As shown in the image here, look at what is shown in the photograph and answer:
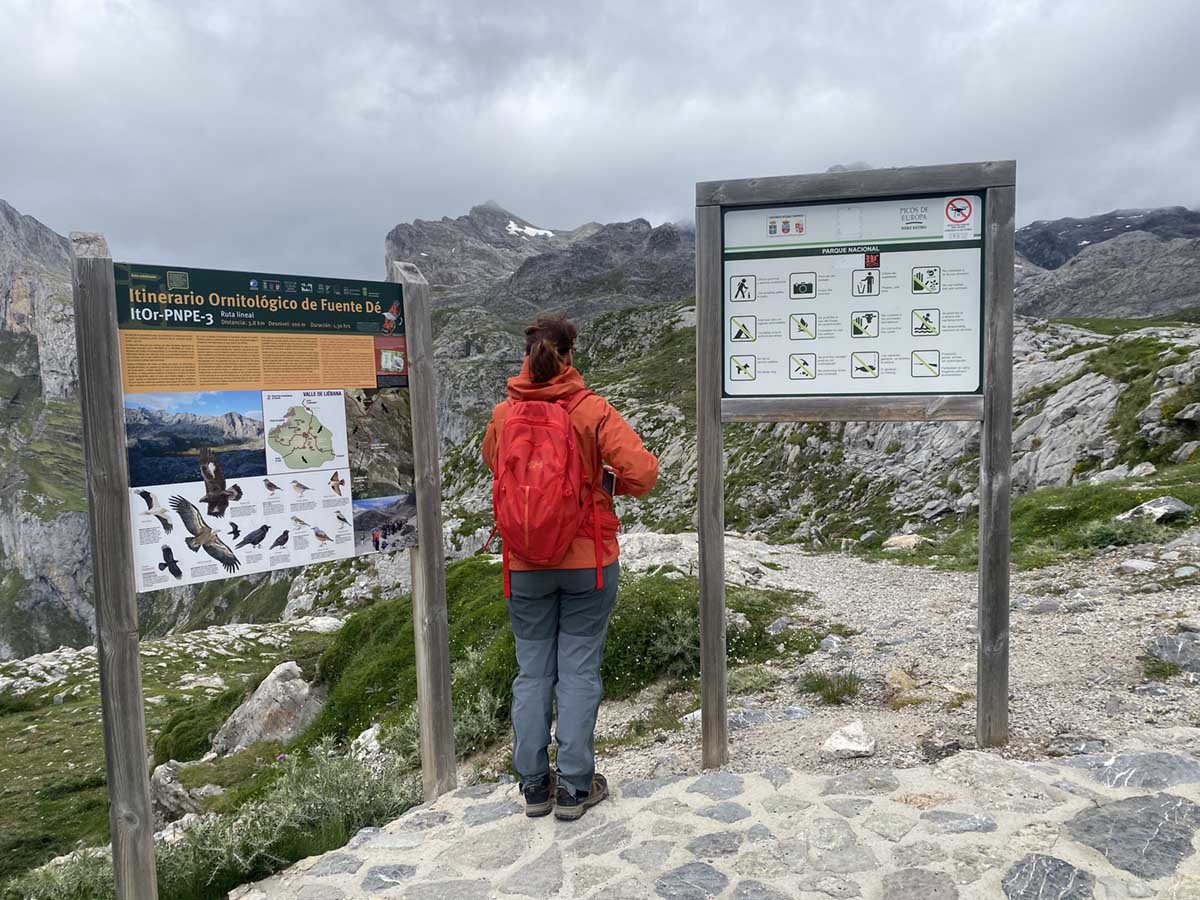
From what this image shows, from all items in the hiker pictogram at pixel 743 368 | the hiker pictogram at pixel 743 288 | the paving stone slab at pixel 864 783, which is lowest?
the paving stone slab at pixel 864 783

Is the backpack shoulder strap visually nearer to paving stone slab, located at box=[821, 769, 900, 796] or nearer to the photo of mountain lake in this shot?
the photo of mountain lake

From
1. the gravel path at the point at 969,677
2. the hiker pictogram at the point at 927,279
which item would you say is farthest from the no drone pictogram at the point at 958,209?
the gravel path at the point at 969,677

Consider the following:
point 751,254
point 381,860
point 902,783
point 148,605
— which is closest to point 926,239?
point 751,254

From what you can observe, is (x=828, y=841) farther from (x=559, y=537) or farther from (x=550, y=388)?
(x=550, y=388)

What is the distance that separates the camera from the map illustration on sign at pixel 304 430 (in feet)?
17.0

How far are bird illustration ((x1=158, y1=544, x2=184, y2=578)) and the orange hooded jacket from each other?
217cm

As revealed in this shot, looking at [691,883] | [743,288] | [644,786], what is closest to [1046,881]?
[691,883]

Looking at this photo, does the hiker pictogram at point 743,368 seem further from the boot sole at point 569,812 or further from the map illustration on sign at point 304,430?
the boot sole at point 569,812

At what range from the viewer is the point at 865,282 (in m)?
5.48

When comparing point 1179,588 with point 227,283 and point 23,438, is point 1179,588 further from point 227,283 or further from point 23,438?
point 23,438

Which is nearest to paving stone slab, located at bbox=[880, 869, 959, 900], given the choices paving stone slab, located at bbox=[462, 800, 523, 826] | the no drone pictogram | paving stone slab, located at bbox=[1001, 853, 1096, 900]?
paving stone slab, located at bbox=[1001, 853, 1096, 900]

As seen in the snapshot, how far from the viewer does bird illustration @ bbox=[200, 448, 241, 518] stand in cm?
490

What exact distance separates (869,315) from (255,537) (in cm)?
473

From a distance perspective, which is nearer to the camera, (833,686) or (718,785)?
(718,785)
